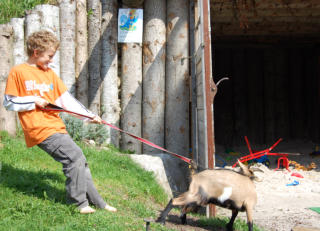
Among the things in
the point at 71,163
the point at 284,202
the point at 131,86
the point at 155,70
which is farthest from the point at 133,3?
the point at 284,202

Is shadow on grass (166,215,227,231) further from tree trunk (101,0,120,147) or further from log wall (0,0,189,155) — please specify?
tree trunk (101,0,120,147)

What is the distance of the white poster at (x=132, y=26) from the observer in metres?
6.53

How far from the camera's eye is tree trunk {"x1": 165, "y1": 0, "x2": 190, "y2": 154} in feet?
21.4

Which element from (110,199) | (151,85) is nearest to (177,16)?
(151,85)

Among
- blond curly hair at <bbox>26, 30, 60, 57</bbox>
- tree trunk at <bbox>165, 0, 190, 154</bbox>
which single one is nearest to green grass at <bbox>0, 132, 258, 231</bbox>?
tree trunk at <bbox>165, 0, 190, 154</bbox>

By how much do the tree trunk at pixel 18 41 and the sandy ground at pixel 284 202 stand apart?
388cm

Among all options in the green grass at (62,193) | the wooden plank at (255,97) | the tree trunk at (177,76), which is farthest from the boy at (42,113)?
the wooden plank at (255,97)

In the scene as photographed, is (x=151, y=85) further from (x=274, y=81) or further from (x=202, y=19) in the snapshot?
(x=274, y=81)

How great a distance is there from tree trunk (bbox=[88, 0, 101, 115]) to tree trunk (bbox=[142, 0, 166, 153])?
884 millimetres

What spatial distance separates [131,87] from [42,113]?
3.17 metres

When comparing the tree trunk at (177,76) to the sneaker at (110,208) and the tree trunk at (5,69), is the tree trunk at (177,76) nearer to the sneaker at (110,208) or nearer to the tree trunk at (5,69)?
the tree trunk at (5,69)

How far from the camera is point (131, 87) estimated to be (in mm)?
6645

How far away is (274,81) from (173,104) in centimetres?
679

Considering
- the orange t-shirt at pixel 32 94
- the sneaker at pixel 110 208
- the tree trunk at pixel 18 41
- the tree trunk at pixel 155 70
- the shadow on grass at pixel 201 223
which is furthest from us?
the tree trunk at pixel 155 70
